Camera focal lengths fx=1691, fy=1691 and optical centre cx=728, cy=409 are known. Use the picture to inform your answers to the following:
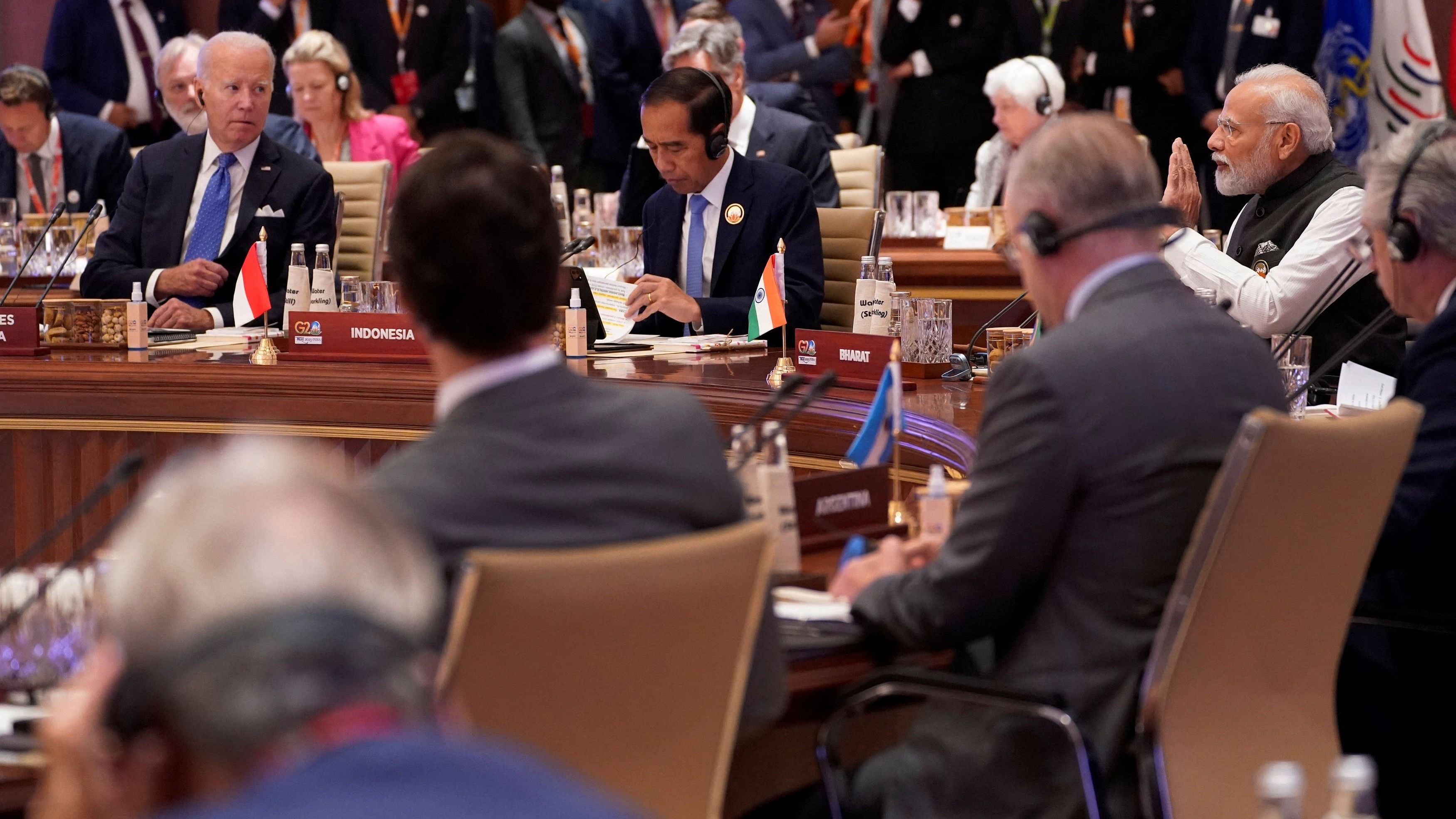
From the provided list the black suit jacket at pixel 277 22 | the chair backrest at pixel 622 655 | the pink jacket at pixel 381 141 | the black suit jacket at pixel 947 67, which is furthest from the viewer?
the black suit jacket at pixel 277 22

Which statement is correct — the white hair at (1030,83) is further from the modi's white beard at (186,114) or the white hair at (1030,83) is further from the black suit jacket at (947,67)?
the modi's white beard at (186,114)

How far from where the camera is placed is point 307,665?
0.81 m

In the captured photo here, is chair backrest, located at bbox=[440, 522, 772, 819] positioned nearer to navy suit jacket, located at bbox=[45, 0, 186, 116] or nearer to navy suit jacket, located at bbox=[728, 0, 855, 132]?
navy suit jacket, located at bbox=[728, 0, 855, 132]

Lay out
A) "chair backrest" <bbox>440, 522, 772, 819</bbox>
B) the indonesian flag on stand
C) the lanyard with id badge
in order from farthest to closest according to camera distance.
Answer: the lanyard with id badge, the indonesian flag on stand, "chair backrest" <bbox>440, 522, 772, 819</bbox>

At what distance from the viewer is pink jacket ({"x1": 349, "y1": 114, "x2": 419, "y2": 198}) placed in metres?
6.70

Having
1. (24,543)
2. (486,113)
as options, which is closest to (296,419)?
(24,543)

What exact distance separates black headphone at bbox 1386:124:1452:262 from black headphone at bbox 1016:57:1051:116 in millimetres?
3829

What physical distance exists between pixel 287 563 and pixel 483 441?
71cm

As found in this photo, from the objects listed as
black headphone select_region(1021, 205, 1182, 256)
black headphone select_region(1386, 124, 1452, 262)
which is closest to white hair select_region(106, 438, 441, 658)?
black headphone select_region(1021, 205, 1182, 256)

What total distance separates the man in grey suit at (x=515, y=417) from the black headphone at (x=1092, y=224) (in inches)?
19.8

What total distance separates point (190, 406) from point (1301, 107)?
8.21 feet

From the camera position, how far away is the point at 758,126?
5754mm

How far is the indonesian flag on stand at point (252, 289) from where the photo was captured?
3.97 m

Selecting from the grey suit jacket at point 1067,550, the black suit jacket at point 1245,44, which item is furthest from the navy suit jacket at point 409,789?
the black suit jacket at point 1245,44
